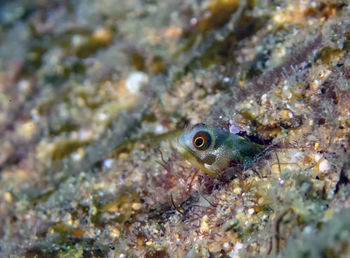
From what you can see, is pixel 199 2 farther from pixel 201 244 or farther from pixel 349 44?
pixel 201 244

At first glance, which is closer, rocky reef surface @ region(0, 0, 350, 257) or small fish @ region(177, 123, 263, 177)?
rocky reef surface @ region(0, 0, 350, 257)

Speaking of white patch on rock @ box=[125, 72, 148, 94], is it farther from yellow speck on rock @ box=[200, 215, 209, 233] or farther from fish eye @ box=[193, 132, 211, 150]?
yellow speck on rock @ box=[200, 215, 209, 233]

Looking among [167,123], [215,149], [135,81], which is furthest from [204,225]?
[135,81]

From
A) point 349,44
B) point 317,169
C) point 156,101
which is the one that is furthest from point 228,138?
point 156,101

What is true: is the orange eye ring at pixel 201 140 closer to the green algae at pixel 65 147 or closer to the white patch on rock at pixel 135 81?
the white patch on rock at pixel 135 81

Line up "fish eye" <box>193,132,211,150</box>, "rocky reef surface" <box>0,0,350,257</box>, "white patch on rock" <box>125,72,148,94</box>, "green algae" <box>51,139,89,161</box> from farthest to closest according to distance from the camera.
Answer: "white patch on rock" <box>125,72,148,94</box> → "green algae" <box>51,139,89,161</box> → "fish eye" <box>193,132,211,150</box> → "rocky reef surface" <box>0,0,350,257</box>

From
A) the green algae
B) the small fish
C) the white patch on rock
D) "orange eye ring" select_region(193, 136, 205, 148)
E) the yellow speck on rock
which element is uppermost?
"orange eye ring" select_region(193, 136, 205, 148)

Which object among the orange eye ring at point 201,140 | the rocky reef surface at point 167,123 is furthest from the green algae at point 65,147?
the orange eye ring at point 201,140

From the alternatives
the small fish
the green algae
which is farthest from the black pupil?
the green algae

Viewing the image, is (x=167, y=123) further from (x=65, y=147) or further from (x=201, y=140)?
(x=65, y=147)
